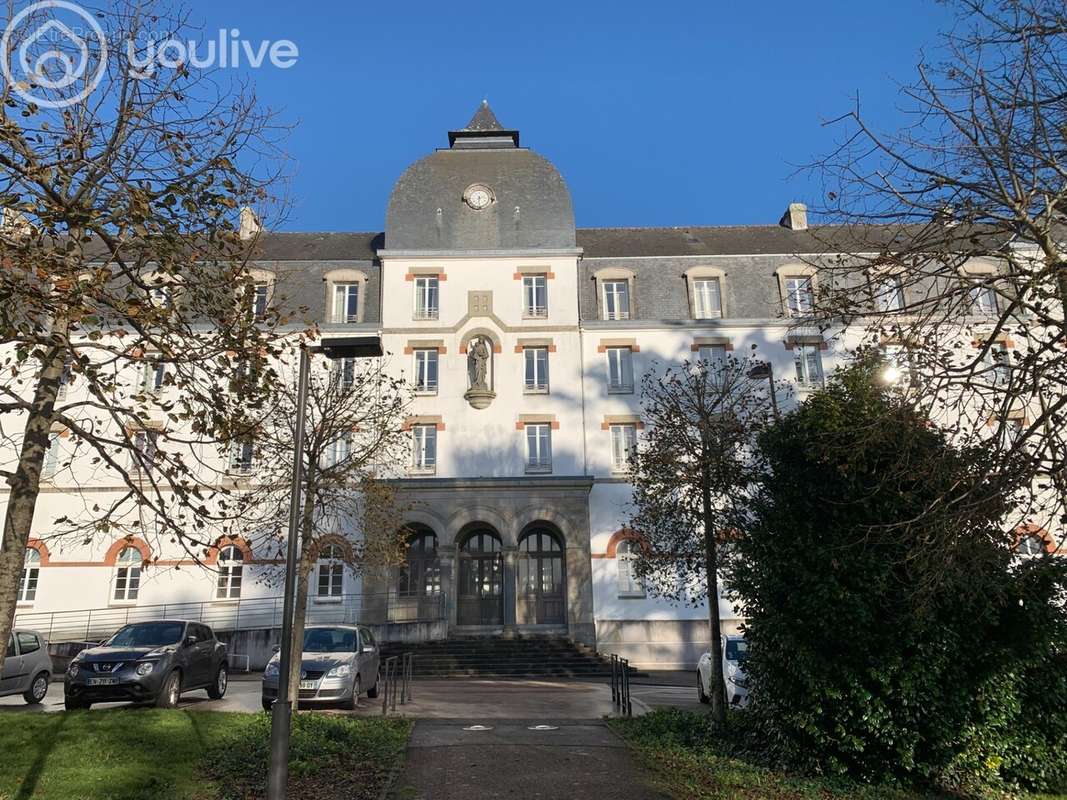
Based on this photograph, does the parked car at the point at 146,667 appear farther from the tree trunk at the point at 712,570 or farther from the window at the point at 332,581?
the window at the point at 332,581

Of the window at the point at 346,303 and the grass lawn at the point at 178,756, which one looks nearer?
the grass lawn at the point at 178,756

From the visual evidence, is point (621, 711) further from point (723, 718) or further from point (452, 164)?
point (452, 164)

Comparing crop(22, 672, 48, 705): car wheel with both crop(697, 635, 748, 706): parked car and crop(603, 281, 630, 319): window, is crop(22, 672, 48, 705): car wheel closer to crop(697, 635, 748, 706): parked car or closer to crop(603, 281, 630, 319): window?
crop(697, 635, 748, 706): parked car

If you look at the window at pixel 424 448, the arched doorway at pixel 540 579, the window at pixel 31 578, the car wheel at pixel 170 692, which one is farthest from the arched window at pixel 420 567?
the car wheel at pixel 170 692

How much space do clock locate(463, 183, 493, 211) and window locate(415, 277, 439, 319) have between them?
11.4ft

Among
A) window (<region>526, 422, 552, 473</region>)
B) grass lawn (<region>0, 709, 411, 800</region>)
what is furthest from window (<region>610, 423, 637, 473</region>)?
grass lawn (<region>0, 709, 411, 800</region>)

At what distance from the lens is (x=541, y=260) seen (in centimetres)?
3022

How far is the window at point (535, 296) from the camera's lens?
29688mm

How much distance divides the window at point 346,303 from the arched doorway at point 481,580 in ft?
30.3

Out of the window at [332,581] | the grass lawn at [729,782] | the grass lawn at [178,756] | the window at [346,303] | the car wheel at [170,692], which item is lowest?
the grass lawn at [729,782]

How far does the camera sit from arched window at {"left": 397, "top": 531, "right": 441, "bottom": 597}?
2773cm

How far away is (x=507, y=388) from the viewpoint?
28797 mm

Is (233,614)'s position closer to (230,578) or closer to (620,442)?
(230,578)

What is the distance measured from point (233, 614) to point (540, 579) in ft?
34.1
